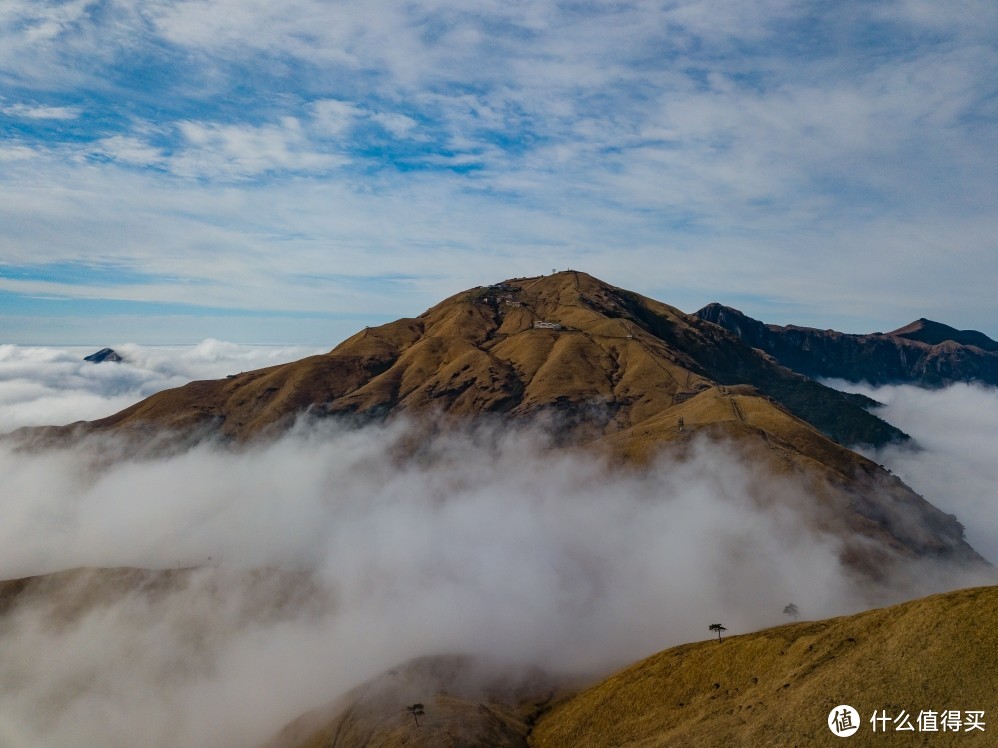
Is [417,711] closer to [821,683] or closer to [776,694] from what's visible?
[776,694]

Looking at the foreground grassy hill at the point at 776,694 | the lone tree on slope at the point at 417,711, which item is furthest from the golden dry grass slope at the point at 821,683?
the lone tree on slope at the point at 417,711

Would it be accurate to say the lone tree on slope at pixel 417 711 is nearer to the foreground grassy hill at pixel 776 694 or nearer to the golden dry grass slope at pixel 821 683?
the foreground grassy hill at pixel 776 694

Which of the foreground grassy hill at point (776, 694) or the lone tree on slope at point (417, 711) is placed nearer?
the foreground grassy hill at point (776, 694)

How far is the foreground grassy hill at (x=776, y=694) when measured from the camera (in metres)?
80.9

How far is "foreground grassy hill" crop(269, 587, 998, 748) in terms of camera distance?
80938mm

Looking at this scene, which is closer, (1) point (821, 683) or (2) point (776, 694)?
(1) point (821, 683)

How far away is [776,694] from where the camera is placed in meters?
99.7

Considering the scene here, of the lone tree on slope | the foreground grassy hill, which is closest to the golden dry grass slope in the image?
the foreground grassy hill

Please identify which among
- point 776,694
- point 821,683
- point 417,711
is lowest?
point 417,711

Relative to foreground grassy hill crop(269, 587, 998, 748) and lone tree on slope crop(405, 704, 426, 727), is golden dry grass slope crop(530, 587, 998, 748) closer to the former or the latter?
foreground grassy hill crop(269, 587, 998, 748)

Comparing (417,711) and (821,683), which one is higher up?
(821,683)

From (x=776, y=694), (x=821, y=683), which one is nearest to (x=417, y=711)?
(x=776, y=694)

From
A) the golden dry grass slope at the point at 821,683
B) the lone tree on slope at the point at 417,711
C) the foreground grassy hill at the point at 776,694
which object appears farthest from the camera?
the lone tree on slope at the point at 417,711

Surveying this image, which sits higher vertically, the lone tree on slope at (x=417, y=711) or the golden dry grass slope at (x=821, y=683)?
the golden dry grass slope at (x=821, y=683)
